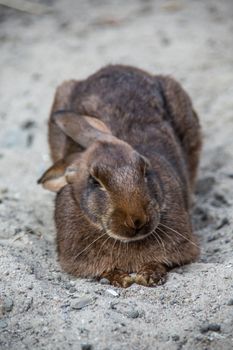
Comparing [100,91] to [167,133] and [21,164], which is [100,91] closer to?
[167,133]

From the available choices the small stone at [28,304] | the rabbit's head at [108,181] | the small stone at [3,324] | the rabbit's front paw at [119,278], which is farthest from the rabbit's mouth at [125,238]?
the small stone at [3,324]

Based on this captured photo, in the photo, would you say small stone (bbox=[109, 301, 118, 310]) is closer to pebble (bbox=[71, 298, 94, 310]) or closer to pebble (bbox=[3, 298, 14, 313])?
pebble (bbox=[71, 298, 94, 310])

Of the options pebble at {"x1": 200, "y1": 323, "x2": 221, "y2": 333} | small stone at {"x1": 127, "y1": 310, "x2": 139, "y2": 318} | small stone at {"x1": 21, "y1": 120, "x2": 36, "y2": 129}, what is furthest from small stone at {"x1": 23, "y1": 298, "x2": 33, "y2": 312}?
small stone at {"x1": 21, "y1": 120, "x2": 36, "y2": 129}

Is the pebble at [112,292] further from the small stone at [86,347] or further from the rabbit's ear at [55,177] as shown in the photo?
the rabbit's ear at [55,177]

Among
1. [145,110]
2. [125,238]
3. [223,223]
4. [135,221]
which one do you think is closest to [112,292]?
[125,238]

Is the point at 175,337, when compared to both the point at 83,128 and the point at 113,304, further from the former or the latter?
the point at 83,128

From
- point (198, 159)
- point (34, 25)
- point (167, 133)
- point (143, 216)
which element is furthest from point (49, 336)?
point (34, 25)
